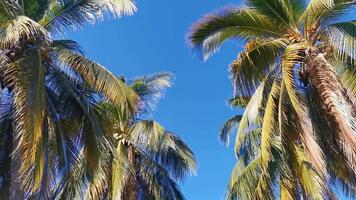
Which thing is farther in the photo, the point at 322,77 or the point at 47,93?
the point at 47,93

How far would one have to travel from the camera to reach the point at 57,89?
39.9ft

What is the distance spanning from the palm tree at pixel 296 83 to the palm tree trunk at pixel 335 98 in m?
0.02

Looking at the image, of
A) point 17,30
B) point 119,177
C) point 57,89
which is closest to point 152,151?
point 119,177

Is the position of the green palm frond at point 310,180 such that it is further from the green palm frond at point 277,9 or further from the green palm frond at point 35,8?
the green palm frond at point 35,8

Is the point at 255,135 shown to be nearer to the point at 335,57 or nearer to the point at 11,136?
the point at 335,57

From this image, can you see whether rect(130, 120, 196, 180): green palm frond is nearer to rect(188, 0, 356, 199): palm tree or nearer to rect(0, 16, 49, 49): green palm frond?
rect(188, 0, 356, 199): palm tree

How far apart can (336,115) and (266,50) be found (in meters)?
2.87

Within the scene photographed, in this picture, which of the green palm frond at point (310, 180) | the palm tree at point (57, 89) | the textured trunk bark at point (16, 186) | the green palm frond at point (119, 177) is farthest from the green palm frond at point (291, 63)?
the textured trunk bark at point (16, 186)

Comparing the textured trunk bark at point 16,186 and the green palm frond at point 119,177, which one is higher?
the green palm frond at point 119,177

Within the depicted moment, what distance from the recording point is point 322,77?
10.8m

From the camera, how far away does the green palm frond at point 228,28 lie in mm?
12336

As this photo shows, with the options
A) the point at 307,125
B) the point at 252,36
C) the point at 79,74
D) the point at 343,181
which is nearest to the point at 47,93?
A: the point at 79,74

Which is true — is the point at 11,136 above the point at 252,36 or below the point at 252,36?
below

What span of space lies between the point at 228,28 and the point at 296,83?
2119mm
